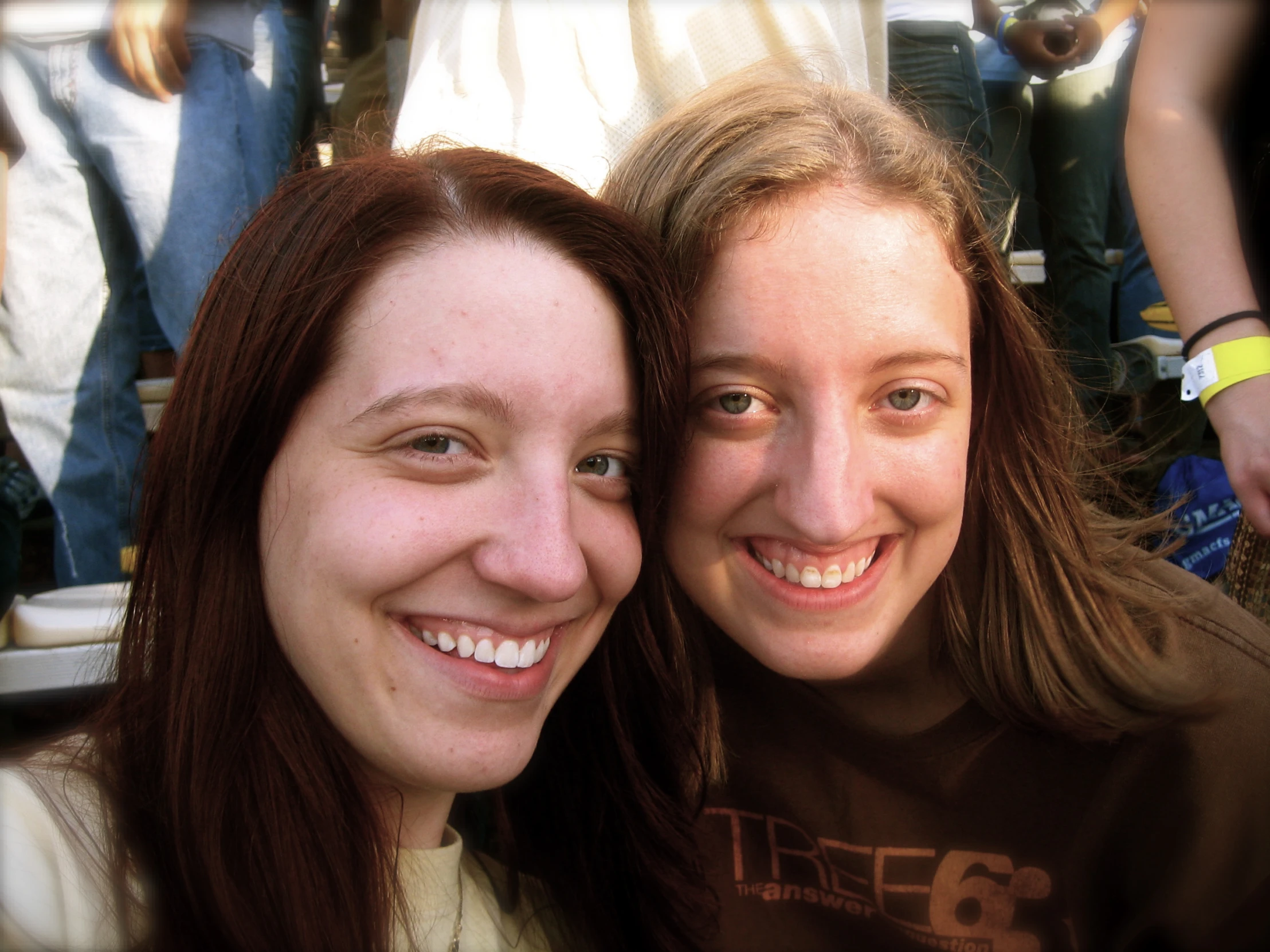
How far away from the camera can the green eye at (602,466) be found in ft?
4.47

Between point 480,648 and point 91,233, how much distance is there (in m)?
2.27

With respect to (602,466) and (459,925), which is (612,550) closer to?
(602,466)

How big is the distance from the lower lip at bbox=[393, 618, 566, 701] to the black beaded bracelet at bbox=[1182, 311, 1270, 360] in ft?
4.30

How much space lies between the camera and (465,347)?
3.90 ft

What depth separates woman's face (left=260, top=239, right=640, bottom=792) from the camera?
3.85ft

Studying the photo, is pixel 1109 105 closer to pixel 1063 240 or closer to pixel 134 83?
pixel 1063 240

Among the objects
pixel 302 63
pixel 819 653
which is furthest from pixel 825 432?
pixel 302 63

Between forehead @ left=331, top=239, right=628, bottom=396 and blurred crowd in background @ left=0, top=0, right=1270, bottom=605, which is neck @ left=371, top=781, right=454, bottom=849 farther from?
blurred crowd in background @ left=0, top=0, right=1270, bottom=605

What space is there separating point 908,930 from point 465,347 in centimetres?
134

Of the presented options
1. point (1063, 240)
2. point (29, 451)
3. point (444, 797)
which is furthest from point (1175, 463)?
point (29, 451)

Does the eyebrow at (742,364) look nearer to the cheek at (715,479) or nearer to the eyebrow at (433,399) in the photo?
the cheek at (715,479)

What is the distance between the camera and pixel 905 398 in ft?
4.94

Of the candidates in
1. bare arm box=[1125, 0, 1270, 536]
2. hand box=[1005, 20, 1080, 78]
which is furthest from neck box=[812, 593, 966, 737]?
hand box=[1005, 20, 1080, 78]

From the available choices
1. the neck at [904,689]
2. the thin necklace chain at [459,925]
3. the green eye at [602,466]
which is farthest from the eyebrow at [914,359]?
the thin necklace chain at [459,925]
